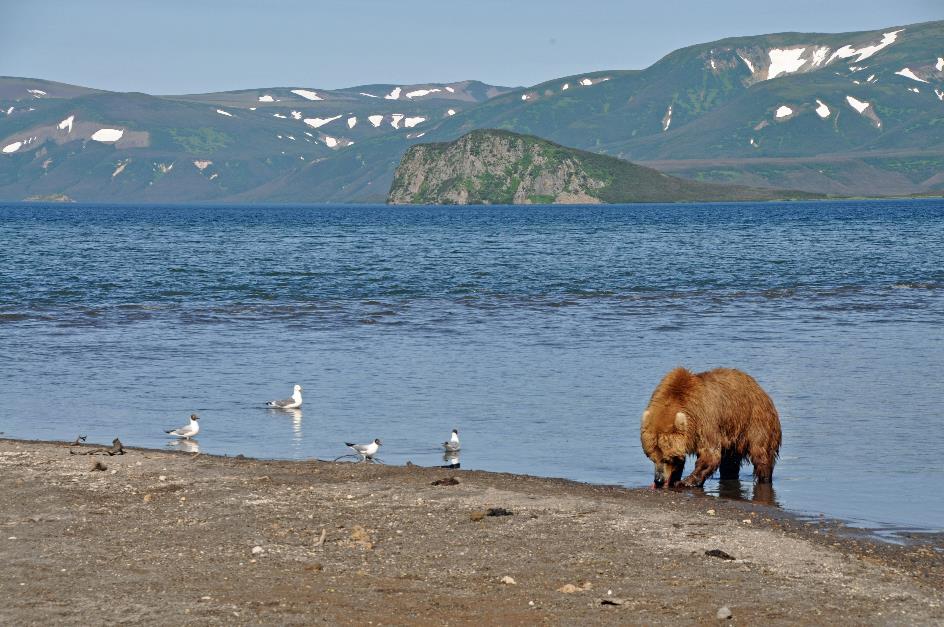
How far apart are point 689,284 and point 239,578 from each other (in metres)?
47.7

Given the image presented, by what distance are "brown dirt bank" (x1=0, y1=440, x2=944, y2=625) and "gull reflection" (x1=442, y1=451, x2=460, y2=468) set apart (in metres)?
1.59

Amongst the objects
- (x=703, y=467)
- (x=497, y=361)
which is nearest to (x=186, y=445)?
(x=703, y=467)

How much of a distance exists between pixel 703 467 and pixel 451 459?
389cm

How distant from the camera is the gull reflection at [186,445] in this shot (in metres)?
18.5

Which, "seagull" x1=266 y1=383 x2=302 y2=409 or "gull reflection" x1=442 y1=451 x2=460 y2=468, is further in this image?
"seagull" x1=266 y1=383 x2=302 y2=409

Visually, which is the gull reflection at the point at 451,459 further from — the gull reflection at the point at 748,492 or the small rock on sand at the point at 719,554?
the small rock on sand at the point at 719,554

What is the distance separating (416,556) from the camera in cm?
1147

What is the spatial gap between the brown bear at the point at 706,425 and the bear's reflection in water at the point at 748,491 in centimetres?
19

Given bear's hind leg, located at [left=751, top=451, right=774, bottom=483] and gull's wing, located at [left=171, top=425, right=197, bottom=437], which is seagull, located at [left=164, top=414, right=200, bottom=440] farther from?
bear's hind leg, located at [left=751, top=451, right=774, bottom=483]

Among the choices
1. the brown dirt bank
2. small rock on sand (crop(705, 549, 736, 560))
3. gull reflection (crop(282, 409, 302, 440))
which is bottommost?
gull reflection (crop(282, 409, 302, 440))

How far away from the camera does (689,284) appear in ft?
186

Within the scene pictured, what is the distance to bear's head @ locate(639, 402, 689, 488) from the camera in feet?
49.6

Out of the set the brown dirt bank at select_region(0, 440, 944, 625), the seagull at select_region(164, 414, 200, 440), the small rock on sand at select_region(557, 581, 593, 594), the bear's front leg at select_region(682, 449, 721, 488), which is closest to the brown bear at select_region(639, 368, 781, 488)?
the bear's front leg at select_region(682, 449, 721, 488)

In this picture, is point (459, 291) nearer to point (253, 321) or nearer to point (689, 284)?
point (689, 284)
